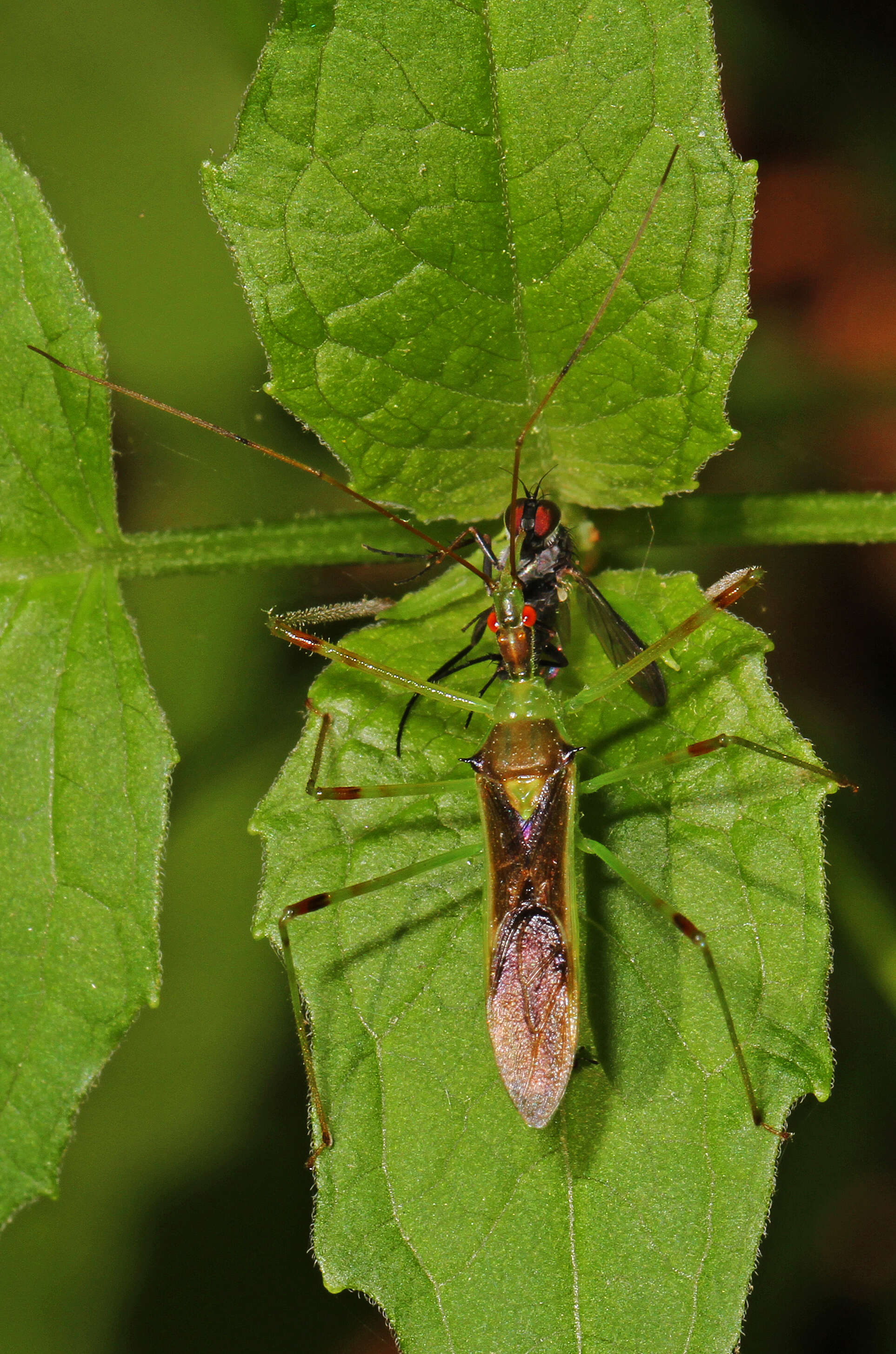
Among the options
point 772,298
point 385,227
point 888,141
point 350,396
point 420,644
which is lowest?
point 420,644

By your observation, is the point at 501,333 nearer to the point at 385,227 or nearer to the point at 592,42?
the point at 385,227

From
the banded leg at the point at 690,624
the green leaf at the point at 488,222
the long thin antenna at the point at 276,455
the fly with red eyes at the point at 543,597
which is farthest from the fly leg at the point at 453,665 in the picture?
the green leaf at the point at 488,222

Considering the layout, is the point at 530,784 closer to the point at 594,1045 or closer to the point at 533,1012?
the point at 533,1012

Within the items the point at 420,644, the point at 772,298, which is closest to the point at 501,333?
the point at 420,644

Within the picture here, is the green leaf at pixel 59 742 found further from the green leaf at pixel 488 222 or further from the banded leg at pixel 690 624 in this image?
the banded leg at pixel 690 624

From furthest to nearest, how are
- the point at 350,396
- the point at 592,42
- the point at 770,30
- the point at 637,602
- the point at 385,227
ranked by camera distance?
the point at 770,30 < the point at 637,602 < the point at 350,396 < the point at 385,227 < the point at 592,42

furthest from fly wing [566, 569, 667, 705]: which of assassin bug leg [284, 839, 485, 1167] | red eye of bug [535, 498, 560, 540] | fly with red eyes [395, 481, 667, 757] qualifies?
assassin bug leg [284, 839, 485, 1167]

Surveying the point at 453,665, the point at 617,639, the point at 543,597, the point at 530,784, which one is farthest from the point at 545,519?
the point at 530,784
